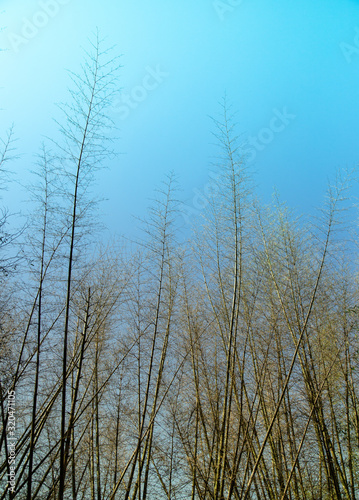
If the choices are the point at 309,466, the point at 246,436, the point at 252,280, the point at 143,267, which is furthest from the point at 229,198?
the point at 309,466

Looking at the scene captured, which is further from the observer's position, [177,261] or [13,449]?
[177,261]

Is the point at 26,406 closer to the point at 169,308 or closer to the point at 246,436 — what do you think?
the point at 169,308

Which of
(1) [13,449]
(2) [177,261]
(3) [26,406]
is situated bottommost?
(1) [13,449]

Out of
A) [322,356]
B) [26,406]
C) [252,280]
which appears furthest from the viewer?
[252,280]

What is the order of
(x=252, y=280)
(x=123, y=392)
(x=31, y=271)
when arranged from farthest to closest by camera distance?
1. (x=123, y=392)
2. (x=252, y=280)
3. (x=31, y=271)

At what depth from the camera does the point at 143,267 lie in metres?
3.69

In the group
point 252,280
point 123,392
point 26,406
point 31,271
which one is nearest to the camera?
point 31,271

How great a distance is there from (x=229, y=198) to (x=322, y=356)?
1921 mm

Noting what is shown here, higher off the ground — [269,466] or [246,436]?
[246,436]

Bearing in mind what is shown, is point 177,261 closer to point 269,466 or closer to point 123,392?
point 123,392

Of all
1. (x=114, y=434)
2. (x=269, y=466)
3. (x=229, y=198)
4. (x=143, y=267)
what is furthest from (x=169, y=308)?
(x=269, y=466)

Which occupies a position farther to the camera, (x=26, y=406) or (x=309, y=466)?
(x=309, y=466)

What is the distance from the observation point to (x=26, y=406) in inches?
122

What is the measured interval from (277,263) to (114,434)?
2970 mm
